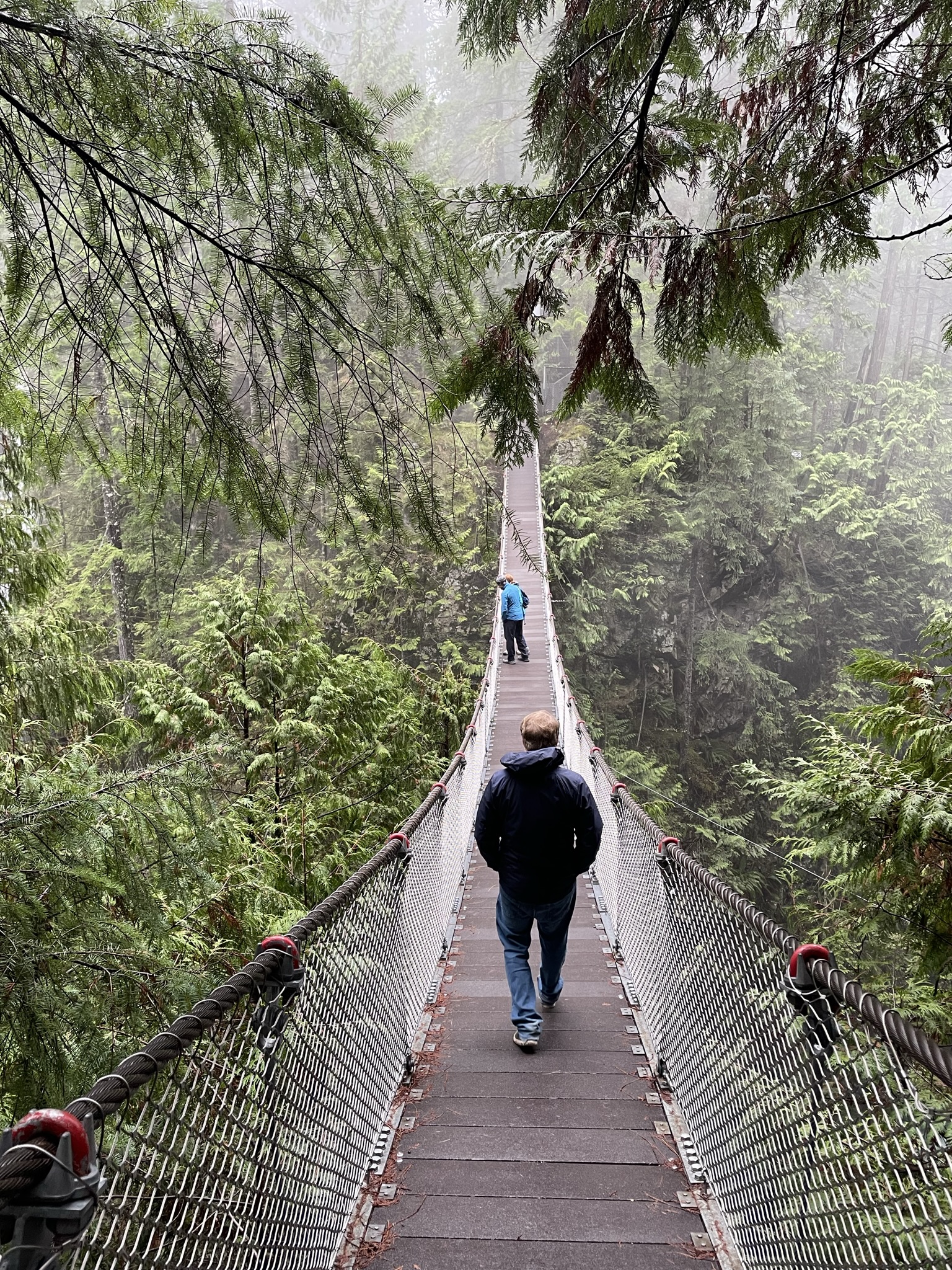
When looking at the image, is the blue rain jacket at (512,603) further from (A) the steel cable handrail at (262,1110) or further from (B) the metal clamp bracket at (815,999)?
(B) the metal clamp bracket at (815,999)

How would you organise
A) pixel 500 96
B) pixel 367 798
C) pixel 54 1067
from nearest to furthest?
pixel 54 1067 < pixel 367 798 < pixel 500 96

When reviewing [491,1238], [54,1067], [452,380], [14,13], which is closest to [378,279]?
[452,380]

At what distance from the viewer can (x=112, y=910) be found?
5.86 ft

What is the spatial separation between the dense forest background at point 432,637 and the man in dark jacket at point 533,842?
0.83m

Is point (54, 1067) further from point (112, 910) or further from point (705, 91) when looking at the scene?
point (705, 91)

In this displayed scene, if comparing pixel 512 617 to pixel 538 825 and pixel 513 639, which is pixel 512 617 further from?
pixel 538 825

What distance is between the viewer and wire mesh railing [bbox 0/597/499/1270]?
0.77 metres

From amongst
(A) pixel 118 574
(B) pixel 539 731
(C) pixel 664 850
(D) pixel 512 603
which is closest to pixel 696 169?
(B) pixel 539 731

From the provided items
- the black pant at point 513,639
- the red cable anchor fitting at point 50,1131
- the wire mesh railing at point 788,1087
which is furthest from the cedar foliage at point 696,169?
the black pant at point 513,639

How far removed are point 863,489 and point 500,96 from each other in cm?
1614

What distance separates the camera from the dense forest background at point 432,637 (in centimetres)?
163

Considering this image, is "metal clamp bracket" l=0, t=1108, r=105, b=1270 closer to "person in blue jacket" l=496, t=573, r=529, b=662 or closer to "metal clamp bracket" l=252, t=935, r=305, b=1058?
"metal clamp bracket" l=252, t=935, r=305, b=1058

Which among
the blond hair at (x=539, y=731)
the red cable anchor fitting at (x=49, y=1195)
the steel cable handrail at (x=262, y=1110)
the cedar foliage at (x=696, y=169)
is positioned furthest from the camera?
the blond hair at (x=539, y=731)

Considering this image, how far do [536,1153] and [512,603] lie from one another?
6.52 meters
